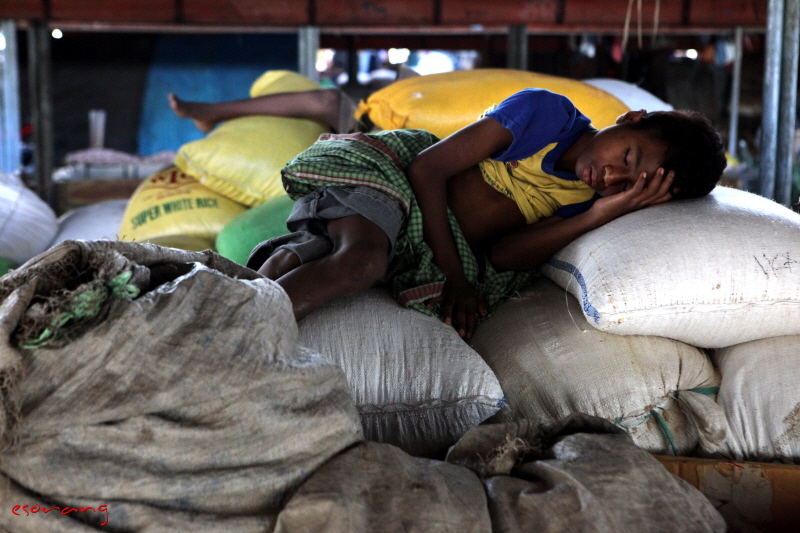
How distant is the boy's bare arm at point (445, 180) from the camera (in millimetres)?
1209

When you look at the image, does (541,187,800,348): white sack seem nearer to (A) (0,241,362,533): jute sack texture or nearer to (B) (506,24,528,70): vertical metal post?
(A) (0,241,362,533): jute sack texture

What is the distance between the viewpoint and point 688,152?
1.14 metres

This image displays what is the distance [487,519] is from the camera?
67 centimetres

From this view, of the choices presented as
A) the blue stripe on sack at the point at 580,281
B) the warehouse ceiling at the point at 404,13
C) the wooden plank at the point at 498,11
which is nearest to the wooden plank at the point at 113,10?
the warehouse ceiling at the point at 404,13

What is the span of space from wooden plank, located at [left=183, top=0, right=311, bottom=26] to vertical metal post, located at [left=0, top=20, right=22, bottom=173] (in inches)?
27.6

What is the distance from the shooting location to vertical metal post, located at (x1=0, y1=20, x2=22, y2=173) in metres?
2.68

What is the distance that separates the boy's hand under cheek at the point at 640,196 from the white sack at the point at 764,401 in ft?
0.91

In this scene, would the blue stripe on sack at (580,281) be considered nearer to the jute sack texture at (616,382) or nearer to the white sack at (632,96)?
the jute sack texture at (616,382)

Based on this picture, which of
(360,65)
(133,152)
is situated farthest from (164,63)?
(360,65)

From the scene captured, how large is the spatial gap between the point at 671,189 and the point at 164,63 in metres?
4.47

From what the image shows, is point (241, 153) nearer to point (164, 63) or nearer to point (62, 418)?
point (62, 418)

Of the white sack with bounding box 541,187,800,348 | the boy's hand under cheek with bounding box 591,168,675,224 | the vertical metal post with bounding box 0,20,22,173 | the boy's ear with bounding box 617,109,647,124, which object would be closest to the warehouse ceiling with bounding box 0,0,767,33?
the vertical metal post with bounding box 0,20,22,173

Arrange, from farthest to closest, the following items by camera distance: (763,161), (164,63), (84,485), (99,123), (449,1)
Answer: (164,63) < (99,123) < (449,1) < (763,161) < (84,485)

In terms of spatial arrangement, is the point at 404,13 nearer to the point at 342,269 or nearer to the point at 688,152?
the point at 688,152
